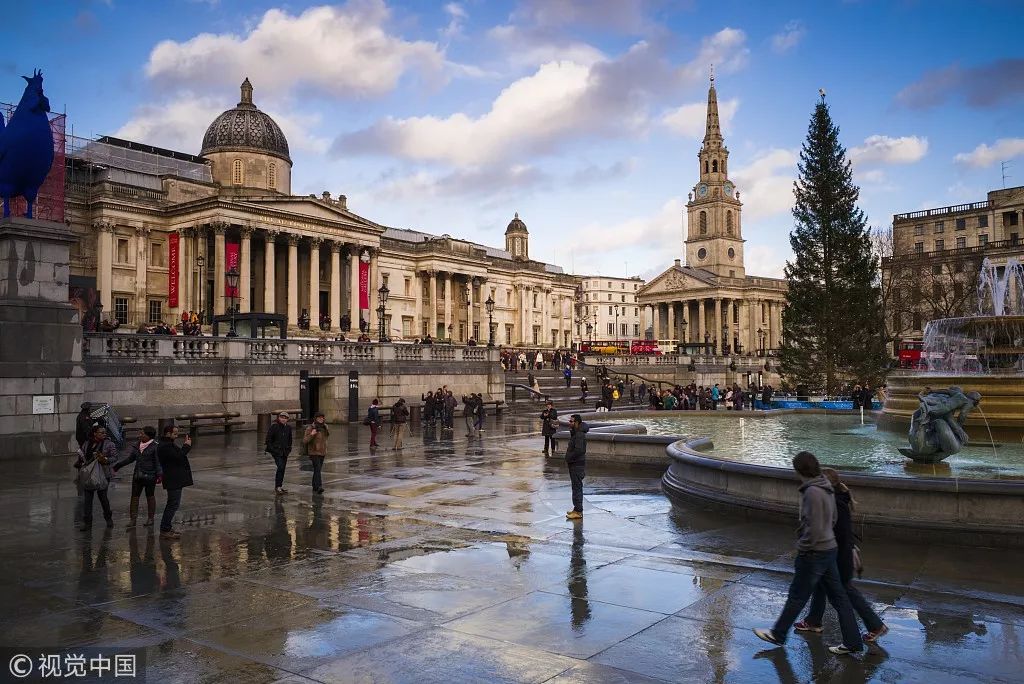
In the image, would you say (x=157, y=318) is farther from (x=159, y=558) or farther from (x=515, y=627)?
(x=515, y=627)

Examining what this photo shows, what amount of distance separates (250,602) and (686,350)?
81.3 m

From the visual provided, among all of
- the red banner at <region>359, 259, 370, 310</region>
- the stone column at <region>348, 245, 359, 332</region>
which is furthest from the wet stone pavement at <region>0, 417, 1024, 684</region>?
the red banner at <region>359, 259, 370, 310</region>

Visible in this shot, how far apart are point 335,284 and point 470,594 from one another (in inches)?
2430

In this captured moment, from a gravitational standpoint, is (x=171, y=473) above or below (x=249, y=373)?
below

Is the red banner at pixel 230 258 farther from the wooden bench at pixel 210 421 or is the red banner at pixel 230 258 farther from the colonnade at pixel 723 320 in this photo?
the colonnade at pixel 723 320

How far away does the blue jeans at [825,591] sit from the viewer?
20.2ft

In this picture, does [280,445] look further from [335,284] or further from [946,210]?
[946,210]

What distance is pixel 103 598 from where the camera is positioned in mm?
7773

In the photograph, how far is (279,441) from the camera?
14523mm

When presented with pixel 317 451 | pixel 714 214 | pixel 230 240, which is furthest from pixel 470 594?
pixel 714 214

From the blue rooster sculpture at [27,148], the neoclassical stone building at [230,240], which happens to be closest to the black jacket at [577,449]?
the blue rooster sculpture at [27,148]

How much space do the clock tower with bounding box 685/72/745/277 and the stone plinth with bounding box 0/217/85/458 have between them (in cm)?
12095

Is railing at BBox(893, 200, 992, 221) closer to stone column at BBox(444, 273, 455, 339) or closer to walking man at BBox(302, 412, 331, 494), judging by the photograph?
stone column at BBox(444, 273, 455, 339)

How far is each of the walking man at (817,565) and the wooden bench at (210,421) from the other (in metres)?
21.6
